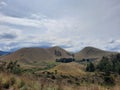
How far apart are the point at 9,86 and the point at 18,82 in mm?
401

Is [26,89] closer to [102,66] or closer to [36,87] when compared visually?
[36,87]

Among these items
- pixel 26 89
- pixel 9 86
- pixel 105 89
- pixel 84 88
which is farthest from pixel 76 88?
pixel 9 86

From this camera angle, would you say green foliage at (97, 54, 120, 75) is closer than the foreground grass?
No

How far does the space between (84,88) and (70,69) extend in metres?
163

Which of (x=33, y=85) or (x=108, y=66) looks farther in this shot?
(x=108, y=66)

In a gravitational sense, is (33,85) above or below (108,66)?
above

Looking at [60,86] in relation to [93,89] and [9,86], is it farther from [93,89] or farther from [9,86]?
[9,86]

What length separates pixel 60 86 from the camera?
8516 mm

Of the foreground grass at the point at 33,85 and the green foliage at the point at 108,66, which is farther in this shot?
the green foliage at the point at 108,66

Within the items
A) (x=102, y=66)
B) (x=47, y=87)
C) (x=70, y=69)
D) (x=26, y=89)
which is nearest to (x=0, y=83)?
(x=26, y=89)

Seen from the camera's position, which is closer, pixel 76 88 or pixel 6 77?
pixel 76 88

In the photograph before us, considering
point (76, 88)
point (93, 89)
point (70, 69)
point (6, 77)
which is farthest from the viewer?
point (70, 69)

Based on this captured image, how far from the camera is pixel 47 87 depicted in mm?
8375

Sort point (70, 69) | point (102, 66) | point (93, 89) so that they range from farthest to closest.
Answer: point (70, 69) → point (102, 66) → point (93, 89)
